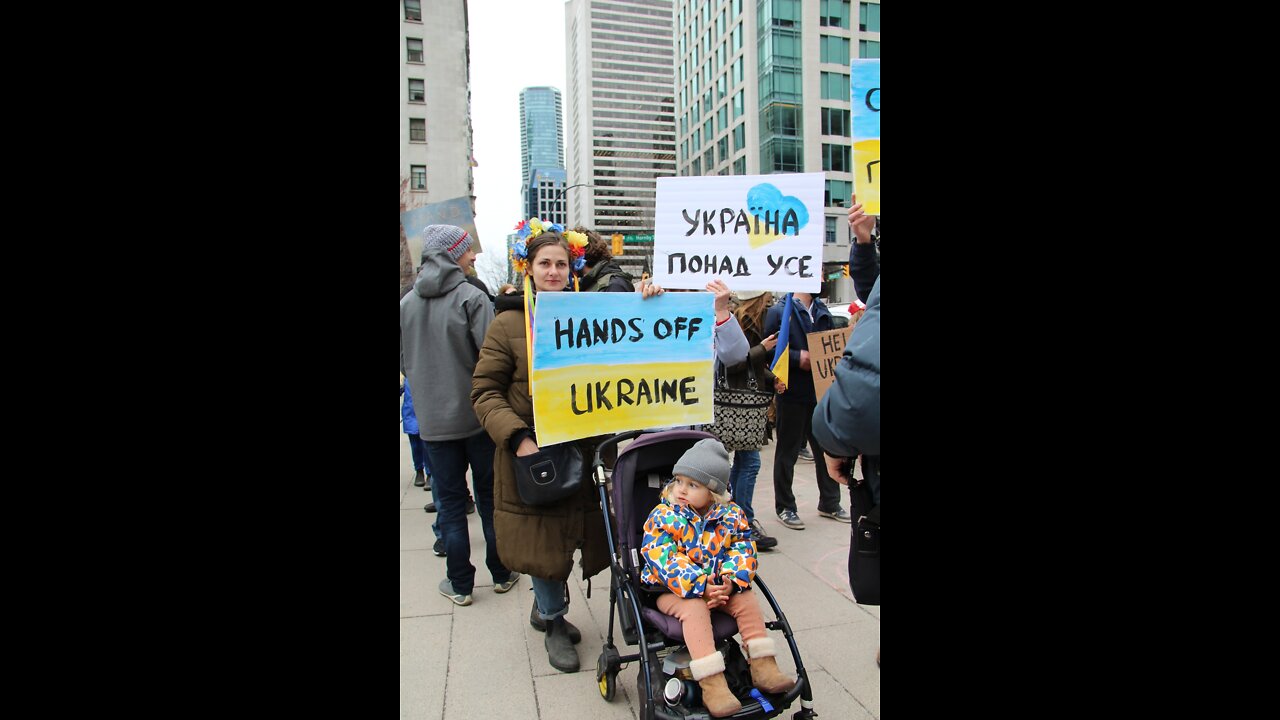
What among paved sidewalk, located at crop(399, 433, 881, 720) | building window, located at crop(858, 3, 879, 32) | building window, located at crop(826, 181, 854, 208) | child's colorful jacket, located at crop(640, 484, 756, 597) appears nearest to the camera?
child's colorful jacket, located at crop(640, 484, 756, 597)

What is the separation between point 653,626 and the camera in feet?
8.99

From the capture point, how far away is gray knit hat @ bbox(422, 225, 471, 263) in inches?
154

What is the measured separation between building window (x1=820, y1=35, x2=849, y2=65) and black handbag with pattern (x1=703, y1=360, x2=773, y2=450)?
5669 cm

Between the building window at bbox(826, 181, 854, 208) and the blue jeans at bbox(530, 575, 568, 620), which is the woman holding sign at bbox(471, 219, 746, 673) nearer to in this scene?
the blue jeans at bbox(530, 575, 568, 620)

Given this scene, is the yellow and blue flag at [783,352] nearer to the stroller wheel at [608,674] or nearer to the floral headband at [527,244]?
the floral headband at [527,244]

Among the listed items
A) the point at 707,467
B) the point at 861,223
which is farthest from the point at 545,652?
the point at 861,223

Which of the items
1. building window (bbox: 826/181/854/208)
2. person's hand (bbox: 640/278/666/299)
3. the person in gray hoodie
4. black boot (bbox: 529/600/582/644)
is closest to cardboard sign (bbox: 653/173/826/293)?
person's hand (bbox: 640/278/666/299)

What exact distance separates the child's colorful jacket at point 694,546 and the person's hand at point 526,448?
630 millimetres

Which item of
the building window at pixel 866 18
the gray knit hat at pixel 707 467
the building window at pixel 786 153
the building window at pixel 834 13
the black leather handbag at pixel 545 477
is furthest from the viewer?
the building window at pixel 786 153

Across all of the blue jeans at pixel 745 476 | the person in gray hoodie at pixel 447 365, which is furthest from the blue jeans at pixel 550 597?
the blue jeans at pixel 745 476

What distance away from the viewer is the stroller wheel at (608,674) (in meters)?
2.83

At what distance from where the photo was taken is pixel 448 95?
143 ft

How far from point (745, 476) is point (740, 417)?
541 millimetres
